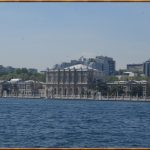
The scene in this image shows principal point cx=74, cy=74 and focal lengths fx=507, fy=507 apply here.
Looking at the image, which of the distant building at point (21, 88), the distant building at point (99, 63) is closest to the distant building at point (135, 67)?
the distant building at point (99, 63)

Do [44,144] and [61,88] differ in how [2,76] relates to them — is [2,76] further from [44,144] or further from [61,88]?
[44,144]

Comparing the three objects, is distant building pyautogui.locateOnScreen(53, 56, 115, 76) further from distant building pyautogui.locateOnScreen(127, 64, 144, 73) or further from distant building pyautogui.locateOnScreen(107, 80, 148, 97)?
distant building pyautogui.locateOnScreen(107, 80, 148, 97)

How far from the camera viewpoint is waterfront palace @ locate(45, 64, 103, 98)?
364ft

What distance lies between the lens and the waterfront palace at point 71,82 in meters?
111

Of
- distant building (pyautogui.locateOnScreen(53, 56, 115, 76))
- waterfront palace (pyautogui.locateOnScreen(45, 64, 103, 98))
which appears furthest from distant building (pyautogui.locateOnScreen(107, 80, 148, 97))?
distant building (pyautogui.locateOnScreen(53, 56, 115, 76))

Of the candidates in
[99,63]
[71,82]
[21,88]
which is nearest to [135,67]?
[99,63]

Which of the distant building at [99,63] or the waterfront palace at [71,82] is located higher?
the distant building at [99,63]

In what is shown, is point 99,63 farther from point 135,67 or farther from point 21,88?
point 21,88

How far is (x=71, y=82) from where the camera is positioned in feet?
373

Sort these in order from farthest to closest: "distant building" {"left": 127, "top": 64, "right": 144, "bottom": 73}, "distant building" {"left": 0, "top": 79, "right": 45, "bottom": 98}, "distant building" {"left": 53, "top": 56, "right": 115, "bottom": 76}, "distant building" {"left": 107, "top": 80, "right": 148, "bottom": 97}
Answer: "distant building" {"left": 127, "top": 64, "right": 144, "bottom": 73} < "distant building" {"left": 53, "top": 56, "right": 115, "bottom": 76} < "distant building" {"left": 0, "top": 79, "right": 45, "bottom": 98} < "distant building" {"left": 107, "top": 80, "right": 148, "bottom": 97}

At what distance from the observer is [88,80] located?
110 meters

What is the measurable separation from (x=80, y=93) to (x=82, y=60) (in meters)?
34.0

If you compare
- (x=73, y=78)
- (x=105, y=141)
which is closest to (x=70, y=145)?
(x=105, y=141)

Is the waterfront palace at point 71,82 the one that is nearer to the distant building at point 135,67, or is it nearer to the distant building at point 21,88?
the distant building at point 21,88
